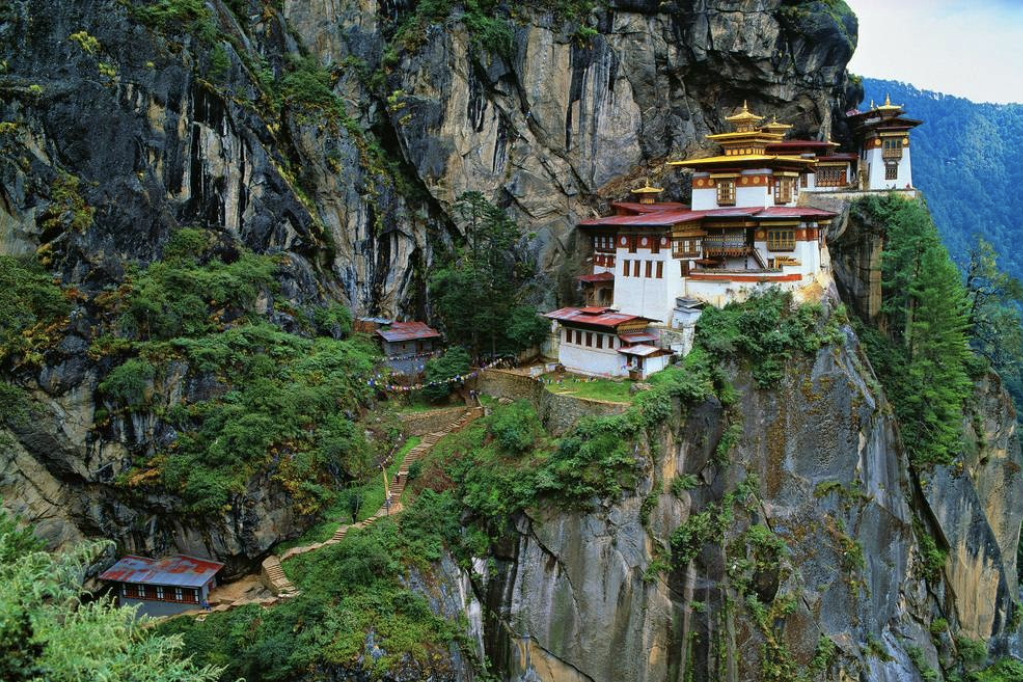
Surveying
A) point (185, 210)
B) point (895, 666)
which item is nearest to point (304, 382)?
point (185, 210)

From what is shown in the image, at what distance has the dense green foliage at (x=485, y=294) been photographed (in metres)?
35.0

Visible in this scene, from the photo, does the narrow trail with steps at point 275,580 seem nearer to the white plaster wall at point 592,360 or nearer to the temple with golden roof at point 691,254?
the white plaster wall at point 592,360

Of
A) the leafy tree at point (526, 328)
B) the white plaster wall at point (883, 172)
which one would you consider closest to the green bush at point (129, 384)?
the leafy tree at point (526, 328)

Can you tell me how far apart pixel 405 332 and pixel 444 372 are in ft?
11.1

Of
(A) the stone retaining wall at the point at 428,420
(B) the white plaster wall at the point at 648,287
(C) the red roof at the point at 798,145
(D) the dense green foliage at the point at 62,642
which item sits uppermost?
(C) the red roof at the point at 798,145

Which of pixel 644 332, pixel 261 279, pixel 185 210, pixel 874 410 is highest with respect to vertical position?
pixel 185 210

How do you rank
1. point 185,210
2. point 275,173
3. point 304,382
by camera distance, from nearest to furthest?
point 304,382, point 185,210, point 275,173

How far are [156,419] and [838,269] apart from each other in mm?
29573

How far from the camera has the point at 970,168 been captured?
277ft

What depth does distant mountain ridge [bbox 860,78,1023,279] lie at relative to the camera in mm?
78375

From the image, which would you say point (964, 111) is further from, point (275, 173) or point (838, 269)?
point (275, 173)

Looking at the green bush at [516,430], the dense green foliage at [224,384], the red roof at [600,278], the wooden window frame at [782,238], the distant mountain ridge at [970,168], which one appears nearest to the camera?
the dense green foliage at [224,384]

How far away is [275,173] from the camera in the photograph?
33562 mm

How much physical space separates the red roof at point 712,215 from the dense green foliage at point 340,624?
15132 millimetres
